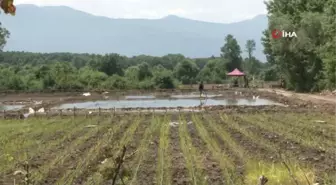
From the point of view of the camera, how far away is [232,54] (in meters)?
85.6

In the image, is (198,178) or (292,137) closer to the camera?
(198,178)

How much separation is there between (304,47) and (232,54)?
44329 millimetres

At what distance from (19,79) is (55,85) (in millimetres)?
4280

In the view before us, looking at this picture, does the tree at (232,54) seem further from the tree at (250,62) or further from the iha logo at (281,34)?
the iha logo at (281,34)

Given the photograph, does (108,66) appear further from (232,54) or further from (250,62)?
(250,62)

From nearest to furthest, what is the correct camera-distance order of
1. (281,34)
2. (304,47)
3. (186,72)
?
(304,47)
(281,34)
(186,72)

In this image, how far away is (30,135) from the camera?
1912cm

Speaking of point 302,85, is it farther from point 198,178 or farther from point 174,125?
point 198,178

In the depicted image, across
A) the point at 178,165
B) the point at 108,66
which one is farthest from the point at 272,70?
the point at 178,165

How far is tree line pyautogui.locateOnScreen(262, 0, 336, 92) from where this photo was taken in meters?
39.2

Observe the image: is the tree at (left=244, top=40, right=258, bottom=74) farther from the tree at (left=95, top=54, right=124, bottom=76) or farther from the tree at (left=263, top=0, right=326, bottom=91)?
the tree at (left=263, top=0, right=326, bottom=91)

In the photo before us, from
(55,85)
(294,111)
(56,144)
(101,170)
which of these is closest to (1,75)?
(55,85)

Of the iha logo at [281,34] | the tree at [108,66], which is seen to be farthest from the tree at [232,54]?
the iha logo at [281,34]

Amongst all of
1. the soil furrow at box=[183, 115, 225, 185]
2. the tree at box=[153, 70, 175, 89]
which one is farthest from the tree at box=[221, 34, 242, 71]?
the soil furrow at box=[183, 115, 225, 185]
